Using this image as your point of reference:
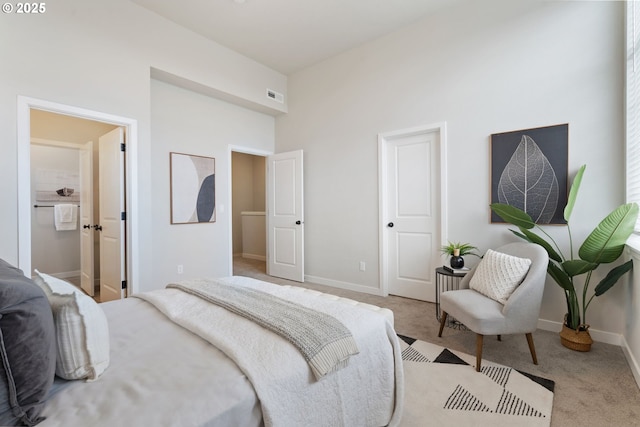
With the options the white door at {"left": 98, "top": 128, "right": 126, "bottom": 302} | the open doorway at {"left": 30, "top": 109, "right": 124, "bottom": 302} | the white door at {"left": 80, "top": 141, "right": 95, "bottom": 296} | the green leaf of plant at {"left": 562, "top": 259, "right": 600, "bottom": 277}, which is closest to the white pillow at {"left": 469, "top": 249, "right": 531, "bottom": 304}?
the green leaf of plant at {"left": 562, "top": 259, "right": 600, "bottom": 277}

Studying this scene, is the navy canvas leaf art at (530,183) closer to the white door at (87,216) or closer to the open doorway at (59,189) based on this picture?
the white door at (87,216)

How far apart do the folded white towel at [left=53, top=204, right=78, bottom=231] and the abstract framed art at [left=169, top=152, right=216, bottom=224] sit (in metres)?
2.19

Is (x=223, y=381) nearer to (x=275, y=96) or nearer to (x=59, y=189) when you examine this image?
(x=275, y=96)

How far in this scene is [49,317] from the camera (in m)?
0.87

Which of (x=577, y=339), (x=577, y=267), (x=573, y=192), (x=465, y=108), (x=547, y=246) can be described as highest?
(x=465, y=108)

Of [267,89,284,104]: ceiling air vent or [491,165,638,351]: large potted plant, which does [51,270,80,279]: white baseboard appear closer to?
[267,89,284,104]: ceiling air vent

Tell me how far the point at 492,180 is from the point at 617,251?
1143 mm

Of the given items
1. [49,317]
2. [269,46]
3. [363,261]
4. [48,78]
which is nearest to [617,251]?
[363,261]

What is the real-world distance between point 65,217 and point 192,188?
236 centimetres

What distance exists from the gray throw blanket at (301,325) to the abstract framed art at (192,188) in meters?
2.41

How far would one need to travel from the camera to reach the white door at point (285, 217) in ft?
15.1

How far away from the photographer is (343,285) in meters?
4.21

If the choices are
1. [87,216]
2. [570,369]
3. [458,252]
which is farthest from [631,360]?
[87,216]

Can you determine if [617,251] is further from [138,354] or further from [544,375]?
[138,354]
